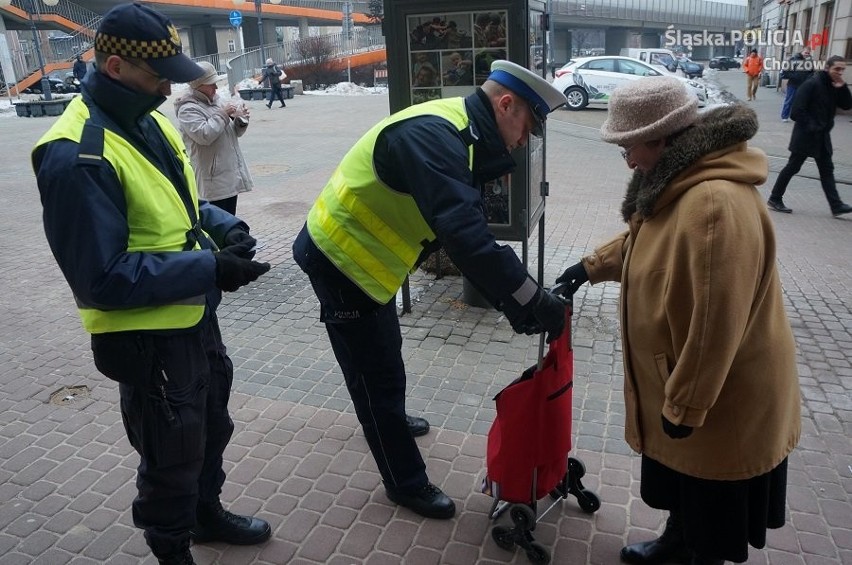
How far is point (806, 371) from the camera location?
14.0ft

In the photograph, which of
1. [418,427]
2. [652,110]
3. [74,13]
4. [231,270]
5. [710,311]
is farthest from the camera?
[74,13]

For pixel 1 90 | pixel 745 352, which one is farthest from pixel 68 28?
pixel 745 352

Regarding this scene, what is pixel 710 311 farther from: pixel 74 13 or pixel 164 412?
pixel 74 13

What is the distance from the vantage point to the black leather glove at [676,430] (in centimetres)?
206

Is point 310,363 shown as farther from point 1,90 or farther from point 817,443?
point 1,90

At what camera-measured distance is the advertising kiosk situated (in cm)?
463

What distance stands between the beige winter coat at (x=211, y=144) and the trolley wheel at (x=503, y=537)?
3.85 metres

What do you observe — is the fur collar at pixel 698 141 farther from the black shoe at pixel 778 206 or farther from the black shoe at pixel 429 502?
the black shoe at pixel 778 206

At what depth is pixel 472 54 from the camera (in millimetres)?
4773

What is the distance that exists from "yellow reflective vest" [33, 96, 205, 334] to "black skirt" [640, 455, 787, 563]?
1822 mm

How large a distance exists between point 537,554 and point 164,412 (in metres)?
1.55

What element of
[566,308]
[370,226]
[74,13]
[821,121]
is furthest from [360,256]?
[74,13]

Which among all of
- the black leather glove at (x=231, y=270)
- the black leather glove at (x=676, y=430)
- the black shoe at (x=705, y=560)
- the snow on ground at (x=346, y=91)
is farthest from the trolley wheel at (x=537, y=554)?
the snow on ground at (x=346, y=91)

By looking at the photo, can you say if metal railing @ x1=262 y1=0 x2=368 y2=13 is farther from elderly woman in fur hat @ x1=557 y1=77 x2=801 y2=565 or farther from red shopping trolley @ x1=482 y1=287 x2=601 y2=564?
elderly woman in fur hat @ x1=557 y1=77 x2=801 y2=565
